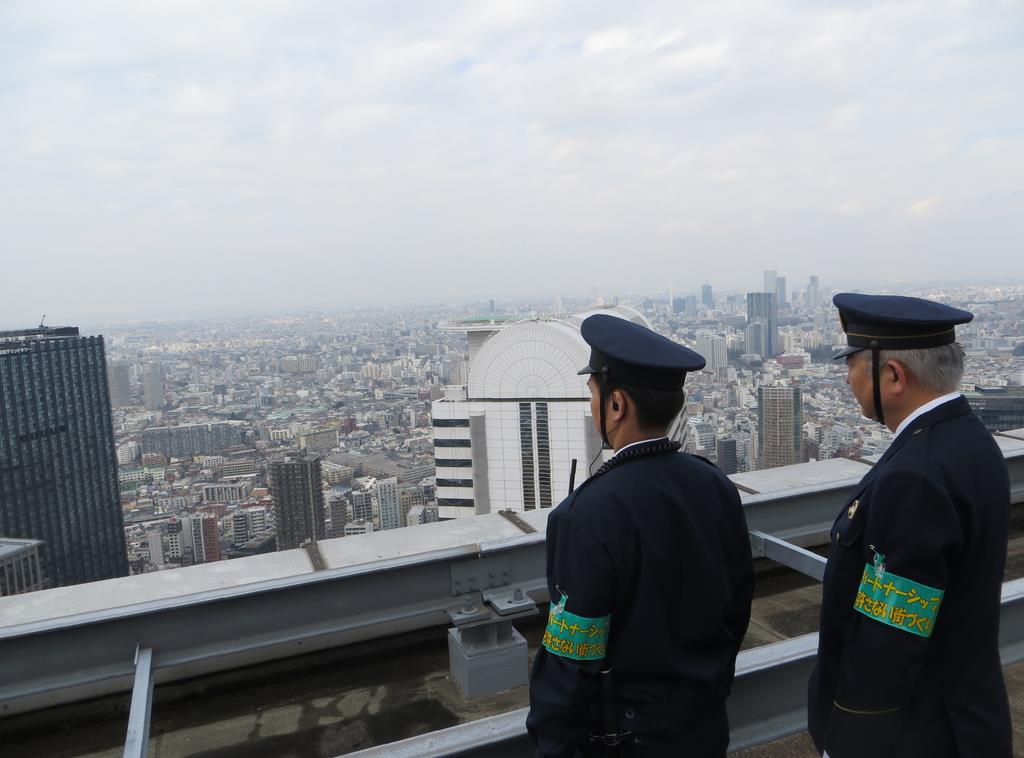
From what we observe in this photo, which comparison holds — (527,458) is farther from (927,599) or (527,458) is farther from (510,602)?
(927,599)

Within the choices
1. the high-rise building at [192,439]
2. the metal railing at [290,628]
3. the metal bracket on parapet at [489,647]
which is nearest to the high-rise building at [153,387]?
the high-rise building at [192,439]

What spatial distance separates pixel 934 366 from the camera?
155cm

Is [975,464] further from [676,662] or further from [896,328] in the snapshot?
[676,662]

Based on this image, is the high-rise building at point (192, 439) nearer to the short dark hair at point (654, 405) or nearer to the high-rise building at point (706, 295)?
the high-rise building at point (706, 295)

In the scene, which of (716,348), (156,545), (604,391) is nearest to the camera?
(604,391)

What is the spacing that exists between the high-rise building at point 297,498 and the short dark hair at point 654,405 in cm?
2901

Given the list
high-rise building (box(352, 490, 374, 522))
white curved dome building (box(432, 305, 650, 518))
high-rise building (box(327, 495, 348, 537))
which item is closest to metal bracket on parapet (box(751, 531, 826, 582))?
white curved dome building (box(432, 305, 650, 518))

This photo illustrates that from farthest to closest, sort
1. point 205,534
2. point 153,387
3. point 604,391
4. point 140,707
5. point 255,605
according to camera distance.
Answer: point 153,387 < point 205,534 < point 255,605 < point 140,707 < point 604,391

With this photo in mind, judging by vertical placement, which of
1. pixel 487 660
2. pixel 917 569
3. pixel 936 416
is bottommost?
pixel 487 660

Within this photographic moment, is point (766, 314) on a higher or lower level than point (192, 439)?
higher

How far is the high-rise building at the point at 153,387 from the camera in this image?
57.9 m

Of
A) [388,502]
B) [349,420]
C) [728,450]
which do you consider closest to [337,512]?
[388,502]

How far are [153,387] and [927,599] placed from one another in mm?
63811

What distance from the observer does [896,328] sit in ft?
5.12
